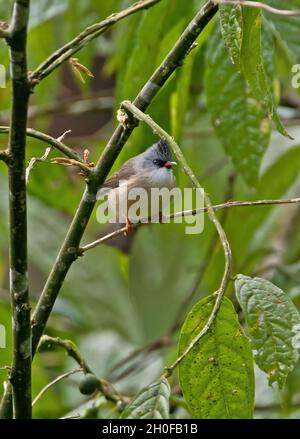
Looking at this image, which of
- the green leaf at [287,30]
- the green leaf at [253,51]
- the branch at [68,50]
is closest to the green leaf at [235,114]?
the green leaf at [287,30]

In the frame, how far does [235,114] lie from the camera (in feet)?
7.01

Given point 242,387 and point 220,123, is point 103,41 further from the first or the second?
point 242,387

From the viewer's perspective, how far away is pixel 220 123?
214cm

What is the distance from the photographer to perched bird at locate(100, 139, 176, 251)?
2240 mm

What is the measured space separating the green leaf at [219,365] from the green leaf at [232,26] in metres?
0.39

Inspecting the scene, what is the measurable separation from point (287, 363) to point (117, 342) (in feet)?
6.81

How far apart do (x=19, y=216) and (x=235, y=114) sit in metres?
1.03

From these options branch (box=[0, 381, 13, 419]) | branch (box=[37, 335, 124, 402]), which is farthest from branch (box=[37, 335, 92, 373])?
branch (box=[0, 381, 13, 419])

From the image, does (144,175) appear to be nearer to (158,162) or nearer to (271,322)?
(158,162)

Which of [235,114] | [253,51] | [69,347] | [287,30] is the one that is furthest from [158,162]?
[253,51]

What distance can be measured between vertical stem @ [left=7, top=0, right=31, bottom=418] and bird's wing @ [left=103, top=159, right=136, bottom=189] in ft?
3.18

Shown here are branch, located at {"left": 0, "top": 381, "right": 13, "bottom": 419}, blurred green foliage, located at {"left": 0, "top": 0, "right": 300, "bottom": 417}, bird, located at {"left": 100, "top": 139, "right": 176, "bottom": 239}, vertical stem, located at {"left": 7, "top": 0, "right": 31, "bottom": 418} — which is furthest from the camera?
bird, located at {"left": 100, "top": 139, "right": 176, "bottom": 239}

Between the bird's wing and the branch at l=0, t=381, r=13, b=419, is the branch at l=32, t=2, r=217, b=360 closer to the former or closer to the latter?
the branch at l=0, t=381, r=13, b=419
